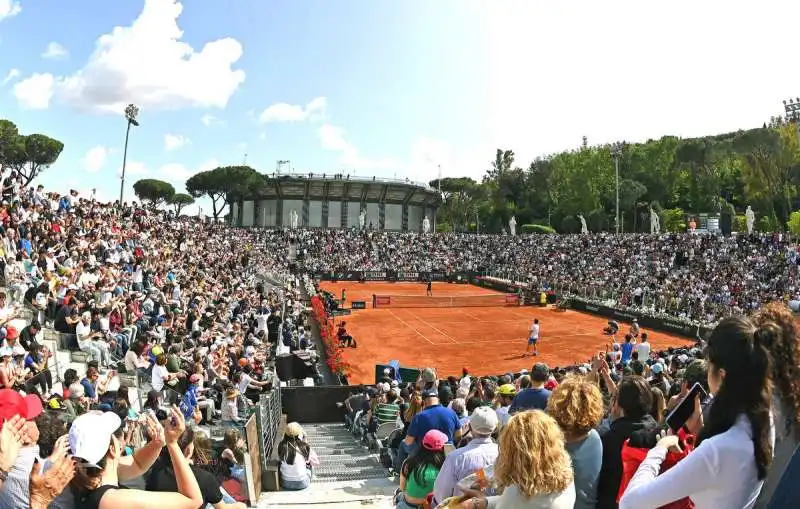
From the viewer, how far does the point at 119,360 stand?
1316 centimetres

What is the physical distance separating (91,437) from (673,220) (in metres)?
76.9

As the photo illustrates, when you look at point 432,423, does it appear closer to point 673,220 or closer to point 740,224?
point 740,224

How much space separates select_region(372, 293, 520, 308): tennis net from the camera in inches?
1624

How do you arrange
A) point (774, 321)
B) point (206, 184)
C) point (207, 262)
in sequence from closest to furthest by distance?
point (774, 321) → point (207, 262) → point (206, 184)

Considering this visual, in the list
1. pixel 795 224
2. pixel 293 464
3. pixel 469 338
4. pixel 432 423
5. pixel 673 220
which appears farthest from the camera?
pixel 673 220

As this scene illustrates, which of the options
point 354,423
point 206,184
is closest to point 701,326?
point 354,423

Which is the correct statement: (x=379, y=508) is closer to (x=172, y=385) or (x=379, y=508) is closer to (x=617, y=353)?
(x=172, y=385)

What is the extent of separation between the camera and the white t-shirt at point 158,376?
11.2 meters

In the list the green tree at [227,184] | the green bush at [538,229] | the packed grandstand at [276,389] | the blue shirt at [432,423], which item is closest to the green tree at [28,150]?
the green tree at [227,184]

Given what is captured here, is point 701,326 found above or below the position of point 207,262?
below

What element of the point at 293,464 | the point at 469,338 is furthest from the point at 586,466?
the point at 469,338

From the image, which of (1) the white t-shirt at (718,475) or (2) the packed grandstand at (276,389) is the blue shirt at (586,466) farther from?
(1) the white t-shirt at (718,475)

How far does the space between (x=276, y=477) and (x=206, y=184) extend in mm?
92836

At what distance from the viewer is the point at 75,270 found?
1636 cm
